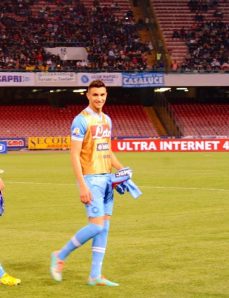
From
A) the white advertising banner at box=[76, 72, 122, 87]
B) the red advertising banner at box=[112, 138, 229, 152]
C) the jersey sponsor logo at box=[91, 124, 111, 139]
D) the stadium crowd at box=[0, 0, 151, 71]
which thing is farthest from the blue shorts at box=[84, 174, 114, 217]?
the white advertising banner at box=[76, 72, 122, 87]

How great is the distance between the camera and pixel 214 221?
1390 centimetres

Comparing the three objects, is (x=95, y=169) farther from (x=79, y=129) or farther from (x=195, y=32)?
(x=195, y=32)

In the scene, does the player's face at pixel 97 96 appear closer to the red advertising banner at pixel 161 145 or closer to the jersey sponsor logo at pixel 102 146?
the jersey sponsor logo at pixel 102 146

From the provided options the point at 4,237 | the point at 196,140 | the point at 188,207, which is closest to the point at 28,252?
the point at 4,237

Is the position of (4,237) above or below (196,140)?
above

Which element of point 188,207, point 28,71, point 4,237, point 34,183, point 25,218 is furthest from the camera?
point 28,71

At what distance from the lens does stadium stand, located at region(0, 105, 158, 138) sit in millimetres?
55500

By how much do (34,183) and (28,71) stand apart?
3067 cm

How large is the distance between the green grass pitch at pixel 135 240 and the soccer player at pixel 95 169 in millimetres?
426

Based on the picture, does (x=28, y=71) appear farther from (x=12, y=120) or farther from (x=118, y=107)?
(x=118, y=107)

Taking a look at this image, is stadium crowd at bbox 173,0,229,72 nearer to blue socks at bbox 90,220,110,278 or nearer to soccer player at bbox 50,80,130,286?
soccer player at bbox 50,80,130,286

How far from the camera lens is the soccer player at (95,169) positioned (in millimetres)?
8047

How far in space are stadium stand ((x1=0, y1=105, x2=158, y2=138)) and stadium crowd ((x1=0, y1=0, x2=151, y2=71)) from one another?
4.45 m

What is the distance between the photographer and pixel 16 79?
5300 centimetres
